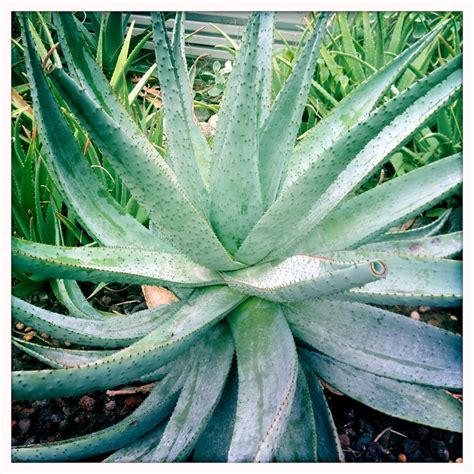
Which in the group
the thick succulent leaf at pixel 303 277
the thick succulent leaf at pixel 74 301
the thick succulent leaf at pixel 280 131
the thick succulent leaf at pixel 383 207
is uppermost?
the thick succulent leaf at pixel 280 131

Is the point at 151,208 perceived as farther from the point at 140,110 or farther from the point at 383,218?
the point at 140,110

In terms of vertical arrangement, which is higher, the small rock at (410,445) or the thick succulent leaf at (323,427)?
the thick succulent leaf at (323,427)

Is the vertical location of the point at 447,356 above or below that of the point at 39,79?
below

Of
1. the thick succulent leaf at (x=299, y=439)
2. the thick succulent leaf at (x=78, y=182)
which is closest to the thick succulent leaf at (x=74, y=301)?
the thick succulent leaf at (x=78, y=182)

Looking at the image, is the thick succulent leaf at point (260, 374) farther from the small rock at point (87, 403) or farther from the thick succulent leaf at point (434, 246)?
the small rock at point (87, 403)

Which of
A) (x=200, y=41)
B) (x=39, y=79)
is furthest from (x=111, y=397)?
(x=200, y=41)

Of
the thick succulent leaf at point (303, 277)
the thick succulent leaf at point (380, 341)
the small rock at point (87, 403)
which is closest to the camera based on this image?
the thick succulent leaf at point (303, 277)

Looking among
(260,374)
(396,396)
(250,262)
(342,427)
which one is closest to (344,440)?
(342,427)
